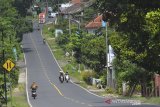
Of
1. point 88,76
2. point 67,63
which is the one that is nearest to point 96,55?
point 88,76

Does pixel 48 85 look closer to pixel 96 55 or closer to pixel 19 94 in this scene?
pixel 96 55

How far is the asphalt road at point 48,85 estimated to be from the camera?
1628 inches

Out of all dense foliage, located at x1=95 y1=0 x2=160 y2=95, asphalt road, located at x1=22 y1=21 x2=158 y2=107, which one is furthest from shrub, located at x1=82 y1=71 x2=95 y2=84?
dense foliage, located at x1=95 y1=0 x2=160 y2=95

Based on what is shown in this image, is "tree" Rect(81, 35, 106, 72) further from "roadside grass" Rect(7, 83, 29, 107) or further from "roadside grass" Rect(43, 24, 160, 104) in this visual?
"roadside grass" Rect(7, 83, 29, 107)

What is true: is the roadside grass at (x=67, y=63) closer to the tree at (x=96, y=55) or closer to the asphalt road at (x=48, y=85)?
the asphalt road at (x=48, y=85)

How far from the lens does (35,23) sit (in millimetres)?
162750

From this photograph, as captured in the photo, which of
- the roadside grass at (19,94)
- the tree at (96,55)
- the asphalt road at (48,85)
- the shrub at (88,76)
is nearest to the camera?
the asphalt road at (48,85)

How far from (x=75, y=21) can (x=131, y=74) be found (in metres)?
83.0

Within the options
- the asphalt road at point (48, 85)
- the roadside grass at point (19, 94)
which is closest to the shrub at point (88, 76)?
the asphalt road at point (48, 85)

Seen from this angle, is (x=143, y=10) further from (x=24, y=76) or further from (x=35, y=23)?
(x=35, y=23)

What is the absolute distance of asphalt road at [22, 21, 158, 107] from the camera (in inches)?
1628

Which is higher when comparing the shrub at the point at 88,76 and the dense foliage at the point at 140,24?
the dense foliage at the point at 140,24

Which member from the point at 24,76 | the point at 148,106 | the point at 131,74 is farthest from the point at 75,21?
the point at 148,106

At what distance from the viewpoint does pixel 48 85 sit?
65.2 meters
